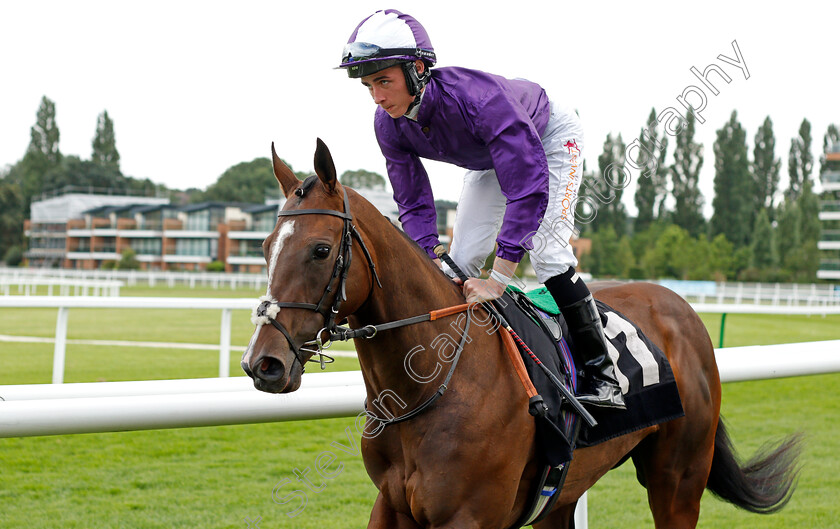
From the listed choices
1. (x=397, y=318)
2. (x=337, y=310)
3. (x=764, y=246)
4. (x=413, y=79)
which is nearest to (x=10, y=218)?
(x=764, y=246)

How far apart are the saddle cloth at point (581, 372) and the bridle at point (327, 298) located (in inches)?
25.3

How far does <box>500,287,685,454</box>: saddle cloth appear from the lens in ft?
7.33

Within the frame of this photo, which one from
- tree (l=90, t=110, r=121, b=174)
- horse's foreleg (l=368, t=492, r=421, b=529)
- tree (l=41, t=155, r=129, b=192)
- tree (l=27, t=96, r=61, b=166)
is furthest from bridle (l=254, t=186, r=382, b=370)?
tree (l=27, t=96, r=61, b=166)

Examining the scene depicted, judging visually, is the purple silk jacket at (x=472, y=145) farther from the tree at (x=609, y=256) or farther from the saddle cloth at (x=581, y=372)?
the tree at (x=609, y=256)

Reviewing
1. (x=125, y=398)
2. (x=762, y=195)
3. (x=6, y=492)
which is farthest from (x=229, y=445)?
(x=762, y=195)

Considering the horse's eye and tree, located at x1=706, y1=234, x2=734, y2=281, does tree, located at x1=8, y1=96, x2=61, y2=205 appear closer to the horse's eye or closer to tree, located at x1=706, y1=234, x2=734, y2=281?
tree, located at x1=706, y1=234, x2=734, y2=281

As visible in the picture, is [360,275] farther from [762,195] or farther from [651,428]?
[762,195]

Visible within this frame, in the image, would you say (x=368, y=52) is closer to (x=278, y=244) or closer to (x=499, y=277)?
(x=278, y=244)

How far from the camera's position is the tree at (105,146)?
8488 centimetres

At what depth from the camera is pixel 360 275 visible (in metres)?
1.92

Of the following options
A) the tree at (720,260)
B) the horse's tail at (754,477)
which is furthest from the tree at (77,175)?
the horse's tail at (754,477)

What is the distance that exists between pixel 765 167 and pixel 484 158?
56149mm

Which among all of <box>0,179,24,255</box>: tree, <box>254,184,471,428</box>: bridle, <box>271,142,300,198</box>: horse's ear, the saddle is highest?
<box>271,142,300,198</box>: horse's ear

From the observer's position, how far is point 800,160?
55.9 metres
